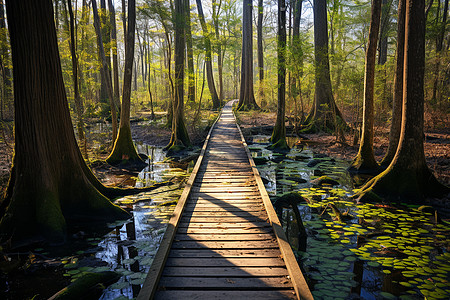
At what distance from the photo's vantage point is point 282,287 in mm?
3023

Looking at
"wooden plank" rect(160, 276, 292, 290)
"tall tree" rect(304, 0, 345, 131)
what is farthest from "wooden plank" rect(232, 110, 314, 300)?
"tall tree" rect(304, 0, 345, 131)

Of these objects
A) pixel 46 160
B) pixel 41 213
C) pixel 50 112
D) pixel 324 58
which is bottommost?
pixel 41 213

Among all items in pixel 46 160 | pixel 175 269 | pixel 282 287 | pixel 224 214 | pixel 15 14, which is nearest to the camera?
pixel 282 287

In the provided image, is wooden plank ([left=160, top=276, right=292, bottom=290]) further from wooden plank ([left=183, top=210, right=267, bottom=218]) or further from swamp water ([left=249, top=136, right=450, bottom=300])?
wooden plank ([left=183, top=210, right=267, bottom=218])

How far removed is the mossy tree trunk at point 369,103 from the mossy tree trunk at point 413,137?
153 cm

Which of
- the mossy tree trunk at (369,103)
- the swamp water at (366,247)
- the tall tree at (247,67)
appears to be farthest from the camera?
the tall tree at (247,67)

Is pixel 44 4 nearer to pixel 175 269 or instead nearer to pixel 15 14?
pixel 15 14

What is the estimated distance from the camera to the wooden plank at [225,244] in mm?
3914

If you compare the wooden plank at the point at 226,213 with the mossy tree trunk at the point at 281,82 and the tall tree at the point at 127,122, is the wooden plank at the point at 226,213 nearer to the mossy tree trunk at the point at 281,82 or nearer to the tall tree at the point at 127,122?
the tall tree at the point at 127,122

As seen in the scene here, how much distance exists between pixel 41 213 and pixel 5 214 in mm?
476

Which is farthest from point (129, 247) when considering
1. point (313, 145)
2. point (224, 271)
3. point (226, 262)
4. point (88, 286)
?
point (313, 145)

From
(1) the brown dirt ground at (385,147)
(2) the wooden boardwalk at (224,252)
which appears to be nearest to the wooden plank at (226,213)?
(2) the wooden boardwalk at (224,252)

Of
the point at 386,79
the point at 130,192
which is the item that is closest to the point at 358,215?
the point at 130,192

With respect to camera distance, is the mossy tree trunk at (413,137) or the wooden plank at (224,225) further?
the mossy tree trunk at (413,137)
